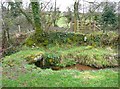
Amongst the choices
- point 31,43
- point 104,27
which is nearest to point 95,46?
point 31,43

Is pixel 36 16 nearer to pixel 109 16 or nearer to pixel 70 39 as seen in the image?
pixel 70 39

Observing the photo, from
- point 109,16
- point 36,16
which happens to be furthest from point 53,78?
point 109,16

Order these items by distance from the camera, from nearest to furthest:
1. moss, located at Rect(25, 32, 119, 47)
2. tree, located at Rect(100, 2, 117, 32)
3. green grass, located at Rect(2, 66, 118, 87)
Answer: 1. green grass, located at Rect(2, 66, 118, 87)
2. moss, located at Rect(25, 32, 119, 47)
3. tree, located at Rect(100, 2, 117, 32)

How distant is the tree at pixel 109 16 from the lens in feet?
34.0

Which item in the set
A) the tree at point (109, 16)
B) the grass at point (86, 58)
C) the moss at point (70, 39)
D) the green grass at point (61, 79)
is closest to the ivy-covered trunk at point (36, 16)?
the moss at point (70, 39)

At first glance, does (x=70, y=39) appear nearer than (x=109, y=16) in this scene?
Yes

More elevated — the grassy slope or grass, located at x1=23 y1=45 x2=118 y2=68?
the grassy slope

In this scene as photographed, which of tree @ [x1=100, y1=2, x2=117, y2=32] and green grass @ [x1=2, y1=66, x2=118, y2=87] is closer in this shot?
green grass @ [x1=2, y1=66, x2=118, y2=87]

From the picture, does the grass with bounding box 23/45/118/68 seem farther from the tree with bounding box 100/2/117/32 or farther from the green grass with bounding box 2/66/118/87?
the tree with bounding box 100/2/117/32

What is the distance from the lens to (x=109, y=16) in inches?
412

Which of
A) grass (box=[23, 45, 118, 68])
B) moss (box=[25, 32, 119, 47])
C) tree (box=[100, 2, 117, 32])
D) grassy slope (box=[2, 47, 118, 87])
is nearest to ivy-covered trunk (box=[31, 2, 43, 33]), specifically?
moss (box=[25, 32, 119, 47])

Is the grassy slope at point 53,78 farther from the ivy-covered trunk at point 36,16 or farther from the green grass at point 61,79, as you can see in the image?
the ivy-covered trunk at point 36,16

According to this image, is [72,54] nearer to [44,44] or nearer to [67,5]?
[44,44]

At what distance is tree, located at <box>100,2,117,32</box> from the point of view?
10.4 meters
